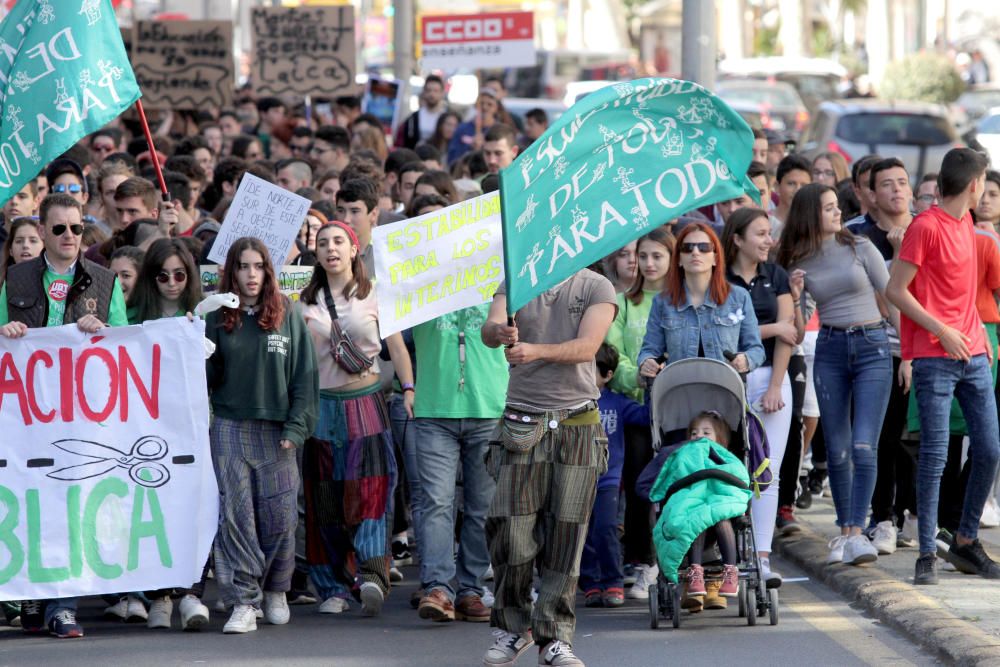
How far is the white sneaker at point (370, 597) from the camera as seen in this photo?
875 centimetres

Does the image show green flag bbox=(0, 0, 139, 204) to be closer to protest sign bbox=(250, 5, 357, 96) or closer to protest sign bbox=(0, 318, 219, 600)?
protest sign bbox=(0, 318, 219, 600)

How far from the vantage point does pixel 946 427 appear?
→ 8898mm

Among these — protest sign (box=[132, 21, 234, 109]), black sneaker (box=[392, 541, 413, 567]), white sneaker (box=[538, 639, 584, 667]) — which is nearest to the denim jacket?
white sneaker (box=[538, 639, 584, 667])


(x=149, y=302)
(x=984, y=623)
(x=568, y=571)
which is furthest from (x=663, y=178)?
(x=149, y=302)

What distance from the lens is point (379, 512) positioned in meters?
8.98

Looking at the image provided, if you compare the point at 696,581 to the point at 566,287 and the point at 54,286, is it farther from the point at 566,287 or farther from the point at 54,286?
the point at 54,286

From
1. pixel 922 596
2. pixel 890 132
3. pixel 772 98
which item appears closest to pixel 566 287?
pixel 922 596

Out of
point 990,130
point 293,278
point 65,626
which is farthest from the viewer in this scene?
point 990,130

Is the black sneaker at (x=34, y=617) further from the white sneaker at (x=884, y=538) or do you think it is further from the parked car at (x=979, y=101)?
the parked car at (x=979, y=101)

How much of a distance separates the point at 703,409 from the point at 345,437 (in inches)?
69.0

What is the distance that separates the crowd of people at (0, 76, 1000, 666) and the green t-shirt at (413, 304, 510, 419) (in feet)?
0.04

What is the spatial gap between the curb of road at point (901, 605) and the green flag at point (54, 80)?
→ 4.25 metres

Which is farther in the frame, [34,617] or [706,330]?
[706,330]

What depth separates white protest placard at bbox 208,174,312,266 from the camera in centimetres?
976
